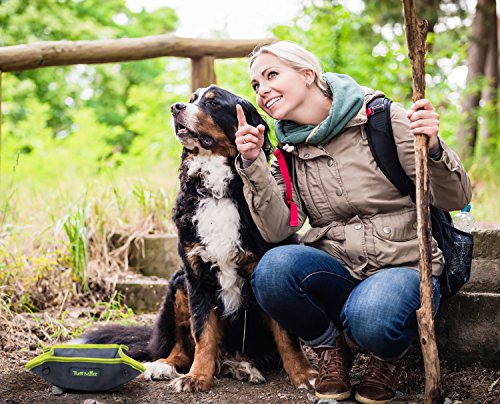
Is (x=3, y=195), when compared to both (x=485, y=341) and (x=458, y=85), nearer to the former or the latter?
(x=485, y=341)

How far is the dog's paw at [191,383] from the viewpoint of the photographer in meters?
2.75

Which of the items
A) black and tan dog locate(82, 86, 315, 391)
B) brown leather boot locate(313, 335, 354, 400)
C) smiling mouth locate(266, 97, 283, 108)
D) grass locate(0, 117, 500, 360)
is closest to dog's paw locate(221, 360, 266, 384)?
black and tan dog locate(82, 86, 315, 391)

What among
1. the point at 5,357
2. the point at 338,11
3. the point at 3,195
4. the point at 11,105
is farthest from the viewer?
the point at 11,105

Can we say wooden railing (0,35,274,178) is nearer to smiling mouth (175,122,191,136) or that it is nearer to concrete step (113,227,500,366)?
concrete step (113,227,500,366)

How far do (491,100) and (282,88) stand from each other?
24.9ft

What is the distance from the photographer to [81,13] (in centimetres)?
2081

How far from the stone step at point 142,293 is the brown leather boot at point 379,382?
6.51 feet

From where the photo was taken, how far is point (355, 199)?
2.61 m

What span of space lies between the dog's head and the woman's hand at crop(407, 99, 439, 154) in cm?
91

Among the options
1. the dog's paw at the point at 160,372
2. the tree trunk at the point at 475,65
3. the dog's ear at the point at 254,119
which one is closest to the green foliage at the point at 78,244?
the dog's paw at the point at 160,372

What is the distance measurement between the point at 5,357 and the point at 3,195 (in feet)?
7.23

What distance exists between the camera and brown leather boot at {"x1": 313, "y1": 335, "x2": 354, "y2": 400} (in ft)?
8.55

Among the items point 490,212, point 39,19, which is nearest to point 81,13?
point 39,19

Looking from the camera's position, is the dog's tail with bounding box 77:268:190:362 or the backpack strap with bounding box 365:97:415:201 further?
the dog's tail with bounding box 77:268:190:362
